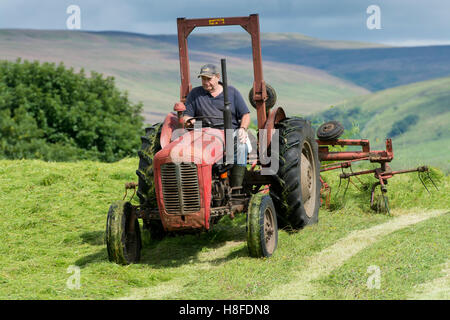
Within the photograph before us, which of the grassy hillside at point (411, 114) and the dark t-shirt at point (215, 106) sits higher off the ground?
the dark t-shirt at point (215, 106)

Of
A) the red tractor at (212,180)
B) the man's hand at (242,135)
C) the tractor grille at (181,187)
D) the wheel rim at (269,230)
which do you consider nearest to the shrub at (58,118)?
the red tractor at (212,180)

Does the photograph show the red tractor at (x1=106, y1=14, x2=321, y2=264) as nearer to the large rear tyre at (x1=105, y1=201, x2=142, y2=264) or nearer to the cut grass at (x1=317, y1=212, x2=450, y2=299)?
the large rear tyre at (x1=105, y1=201, x2=142, y2=264)

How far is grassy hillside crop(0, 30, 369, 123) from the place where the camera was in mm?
111625

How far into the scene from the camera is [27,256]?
753 cm

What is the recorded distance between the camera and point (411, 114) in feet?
259

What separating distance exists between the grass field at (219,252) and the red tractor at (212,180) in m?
0.29

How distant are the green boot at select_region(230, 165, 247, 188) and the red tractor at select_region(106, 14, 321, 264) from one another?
5 centimetres

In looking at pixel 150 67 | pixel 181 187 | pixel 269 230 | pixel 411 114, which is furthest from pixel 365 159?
pixel 150 67

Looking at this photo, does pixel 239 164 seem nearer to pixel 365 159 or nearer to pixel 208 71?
pixel 208 71

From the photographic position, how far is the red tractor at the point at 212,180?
255 inches

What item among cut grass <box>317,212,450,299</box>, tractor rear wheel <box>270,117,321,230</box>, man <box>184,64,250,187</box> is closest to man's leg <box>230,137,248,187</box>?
man <box>184,64,250,187</box>

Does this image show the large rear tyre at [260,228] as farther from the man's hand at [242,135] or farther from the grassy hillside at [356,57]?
the grassy hillside at [356,57]

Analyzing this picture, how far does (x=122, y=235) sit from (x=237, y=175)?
139 centimetres
